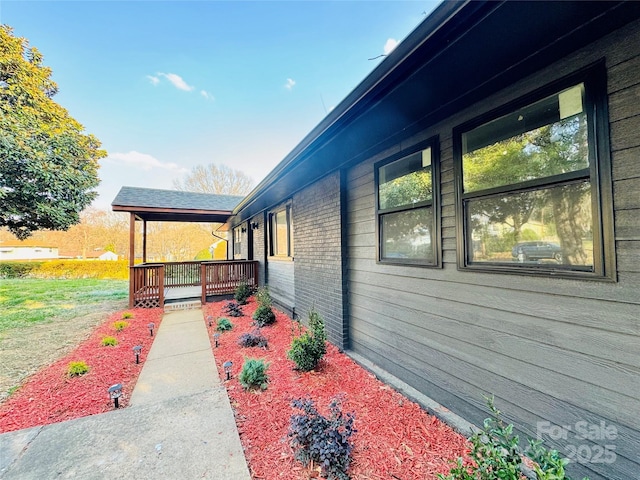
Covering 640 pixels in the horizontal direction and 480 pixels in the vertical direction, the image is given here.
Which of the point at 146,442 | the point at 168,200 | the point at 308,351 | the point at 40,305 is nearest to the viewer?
the point at 146,442

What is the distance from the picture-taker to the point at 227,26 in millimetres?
7648

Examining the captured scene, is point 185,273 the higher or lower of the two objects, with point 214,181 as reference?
lower

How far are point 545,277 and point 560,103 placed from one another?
114cm

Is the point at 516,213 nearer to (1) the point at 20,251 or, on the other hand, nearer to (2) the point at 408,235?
(2) the point at 408,235

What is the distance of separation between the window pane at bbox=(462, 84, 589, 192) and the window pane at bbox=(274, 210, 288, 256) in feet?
17.7

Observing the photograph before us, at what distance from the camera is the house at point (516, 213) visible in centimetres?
150

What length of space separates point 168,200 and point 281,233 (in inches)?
216

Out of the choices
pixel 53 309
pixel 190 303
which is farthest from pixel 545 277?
pixel 53 309

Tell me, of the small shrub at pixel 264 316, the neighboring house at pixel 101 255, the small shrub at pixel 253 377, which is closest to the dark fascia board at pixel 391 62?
the small shrub at pixel 253 377

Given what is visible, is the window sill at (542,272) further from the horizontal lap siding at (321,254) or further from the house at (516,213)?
the horizontal lap siding at (321,254)

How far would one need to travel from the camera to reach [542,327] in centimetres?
184

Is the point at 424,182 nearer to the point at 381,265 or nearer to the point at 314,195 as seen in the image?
the point at 381,265

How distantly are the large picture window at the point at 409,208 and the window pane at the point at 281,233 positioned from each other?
4.17 m

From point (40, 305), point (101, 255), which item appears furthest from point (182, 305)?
point (101, 255)
